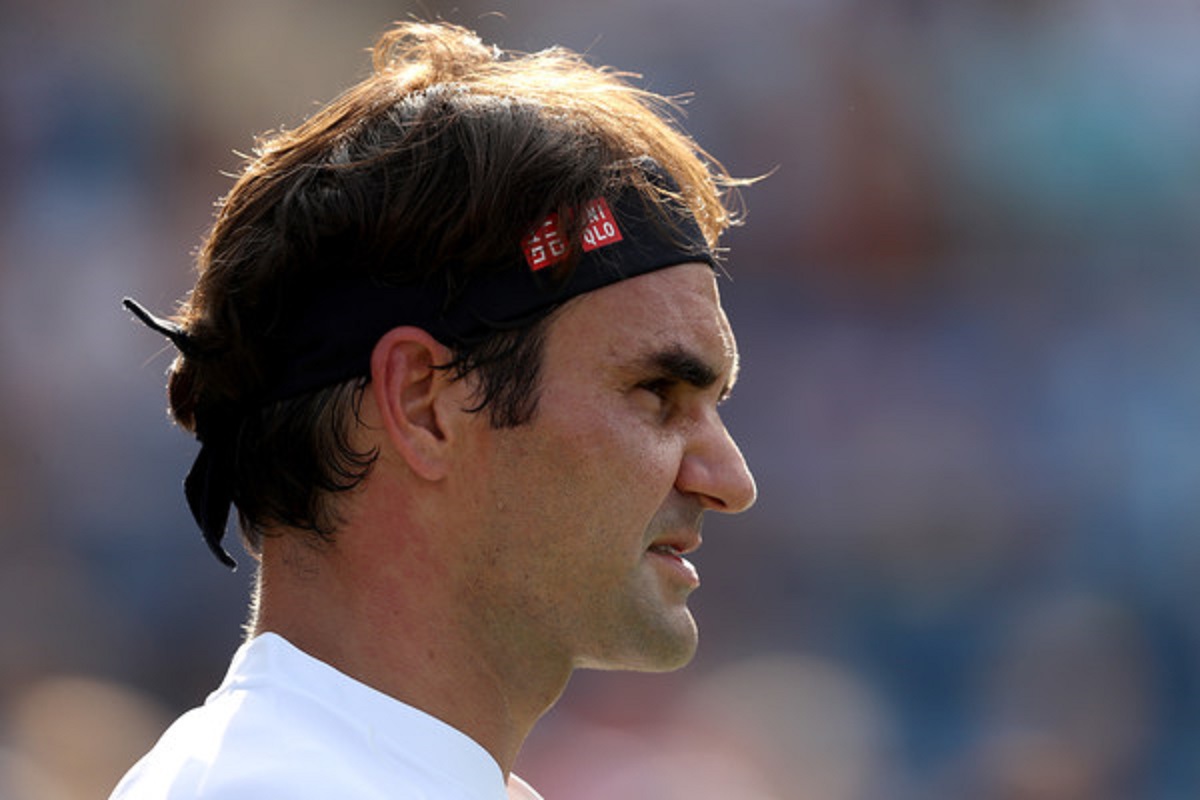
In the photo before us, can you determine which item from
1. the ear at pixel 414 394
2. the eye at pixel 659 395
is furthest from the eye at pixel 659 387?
the ear at pixel 414 394

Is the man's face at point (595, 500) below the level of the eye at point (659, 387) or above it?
below

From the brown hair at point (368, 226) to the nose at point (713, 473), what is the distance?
0.75 feet

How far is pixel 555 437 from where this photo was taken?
193 centimetres

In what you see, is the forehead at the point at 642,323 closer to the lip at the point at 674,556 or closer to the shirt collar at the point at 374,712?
the lip at the point at 674,556

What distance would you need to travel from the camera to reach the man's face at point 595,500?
1.92m

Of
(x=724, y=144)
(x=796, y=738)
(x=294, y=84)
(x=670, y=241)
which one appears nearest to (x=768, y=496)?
(x=796, y=738)

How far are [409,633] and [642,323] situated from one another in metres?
0.49

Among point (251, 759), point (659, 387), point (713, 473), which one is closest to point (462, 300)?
point (659, 387)

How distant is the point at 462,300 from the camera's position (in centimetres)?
197

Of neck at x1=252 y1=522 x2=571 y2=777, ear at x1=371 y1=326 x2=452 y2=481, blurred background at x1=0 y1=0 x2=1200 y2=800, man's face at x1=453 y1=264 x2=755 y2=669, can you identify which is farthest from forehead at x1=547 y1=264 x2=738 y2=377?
blurred background at x1=0 y1=0 x2=1200 y2=800

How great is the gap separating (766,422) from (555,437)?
392cm

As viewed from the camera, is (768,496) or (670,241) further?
(768,496)

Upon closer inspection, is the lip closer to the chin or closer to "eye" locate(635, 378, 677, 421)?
the chin

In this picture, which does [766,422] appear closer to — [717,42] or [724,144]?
[724,144]
